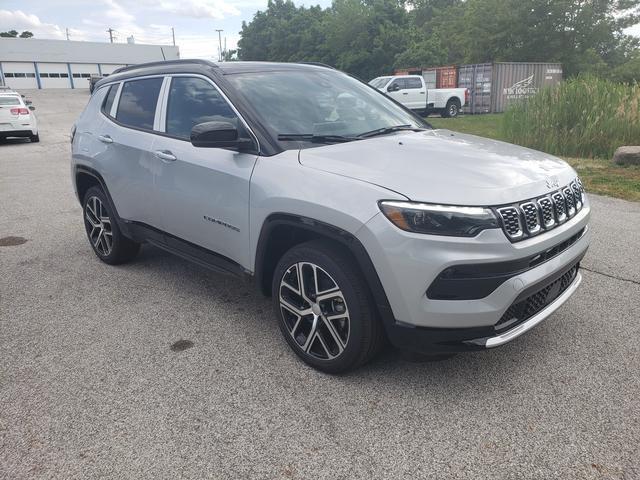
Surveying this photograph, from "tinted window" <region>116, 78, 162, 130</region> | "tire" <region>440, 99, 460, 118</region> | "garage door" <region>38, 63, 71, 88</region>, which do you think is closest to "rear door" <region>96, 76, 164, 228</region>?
"tinted window" <region>116, 78, 162, 130</region>

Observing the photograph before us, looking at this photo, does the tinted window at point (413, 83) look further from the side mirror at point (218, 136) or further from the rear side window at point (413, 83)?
the side mirror at point (218, 136)

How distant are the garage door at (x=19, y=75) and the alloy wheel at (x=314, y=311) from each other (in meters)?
76.2

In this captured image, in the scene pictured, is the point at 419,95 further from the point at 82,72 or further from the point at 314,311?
the point at 82,72

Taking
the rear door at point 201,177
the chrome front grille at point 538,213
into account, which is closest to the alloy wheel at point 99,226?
the rear door at point 201,177

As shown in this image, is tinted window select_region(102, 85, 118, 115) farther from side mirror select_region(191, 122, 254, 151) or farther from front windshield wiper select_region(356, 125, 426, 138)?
front windshield wiper select_region(356, 125, 426, 138)

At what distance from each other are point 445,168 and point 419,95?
22283 millimetres

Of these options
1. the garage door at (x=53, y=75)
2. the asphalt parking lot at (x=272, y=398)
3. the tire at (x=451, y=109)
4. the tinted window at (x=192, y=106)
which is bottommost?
the asphalt parking lot at (x=272, y=398)

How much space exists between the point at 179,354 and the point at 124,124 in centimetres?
224

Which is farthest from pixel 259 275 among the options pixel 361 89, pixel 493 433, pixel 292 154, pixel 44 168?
pixel 44 168

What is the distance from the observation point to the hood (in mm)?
2602

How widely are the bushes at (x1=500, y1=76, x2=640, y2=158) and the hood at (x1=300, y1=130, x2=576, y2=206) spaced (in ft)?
26.9

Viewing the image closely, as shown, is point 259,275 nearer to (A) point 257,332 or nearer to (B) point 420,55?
(A) point 257,332

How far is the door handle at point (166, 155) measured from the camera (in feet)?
12.6

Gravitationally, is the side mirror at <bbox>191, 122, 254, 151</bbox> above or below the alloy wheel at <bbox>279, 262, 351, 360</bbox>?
above
